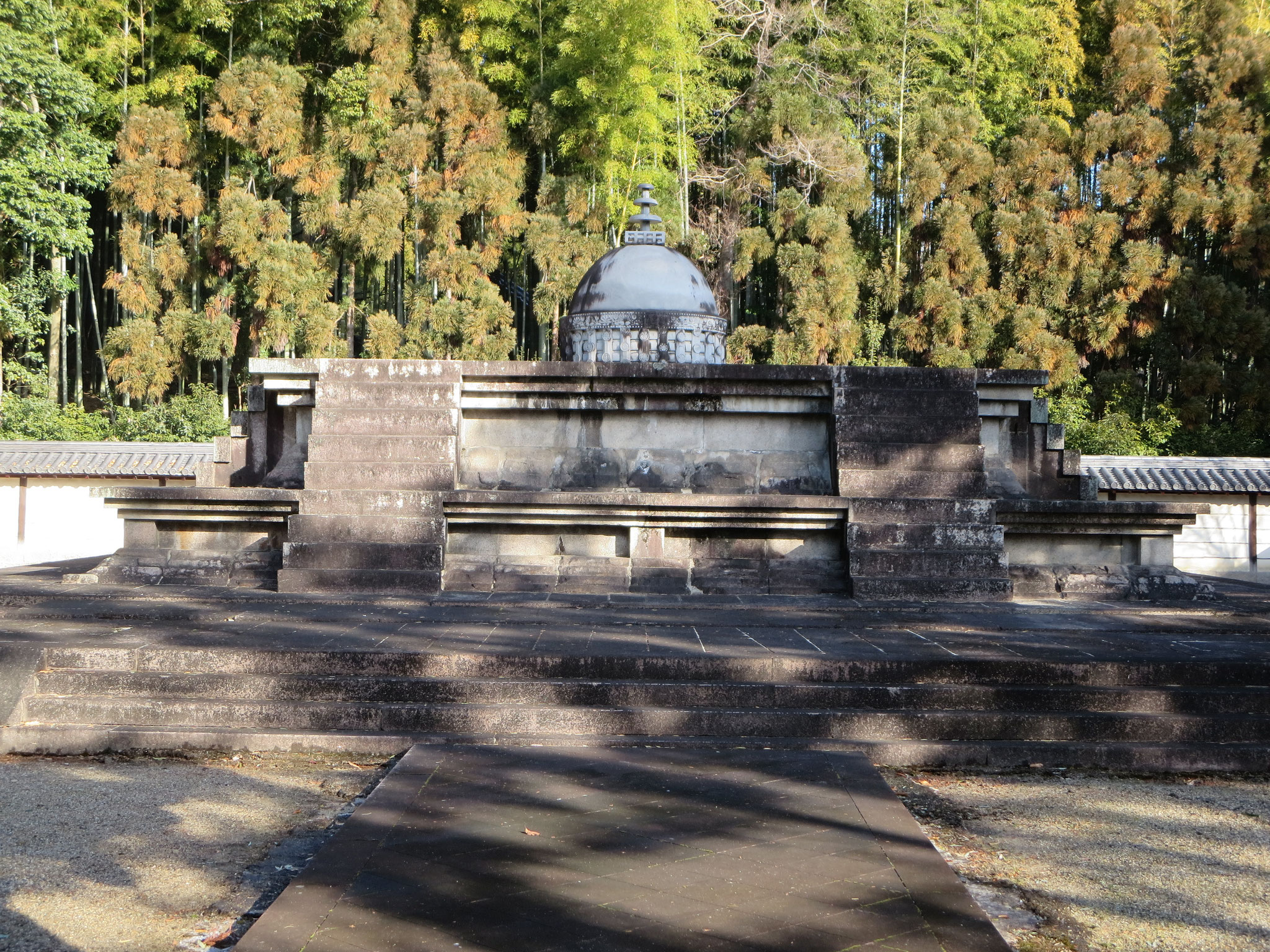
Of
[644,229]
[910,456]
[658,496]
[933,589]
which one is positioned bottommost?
[933,589]

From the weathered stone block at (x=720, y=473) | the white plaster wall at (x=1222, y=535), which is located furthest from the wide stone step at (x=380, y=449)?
the white plaster wall at (x=1222, y=535)

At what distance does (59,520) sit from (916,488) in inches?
483

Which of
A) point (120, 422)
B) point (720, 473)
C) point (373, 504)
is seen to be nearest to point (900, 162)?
point (120, 422)

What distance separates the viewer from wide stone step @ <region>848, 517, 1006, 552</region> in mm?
6469

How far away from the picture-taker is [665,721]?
14.4 feet

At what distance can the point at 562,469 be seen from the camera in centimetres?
712

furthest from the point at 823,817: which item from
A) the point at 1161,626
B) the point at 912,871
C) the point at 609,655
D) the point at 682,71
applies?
the point at 682,71

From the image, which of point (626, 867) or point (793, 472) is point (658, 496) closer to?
point (793, 472)

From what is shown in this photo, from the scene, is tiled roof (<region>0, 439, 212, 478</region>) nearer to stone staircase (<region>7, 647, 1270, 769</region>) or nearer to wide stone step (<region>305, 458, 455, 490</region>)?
wide stone step (<region>305, 458, 455, 490</region>)

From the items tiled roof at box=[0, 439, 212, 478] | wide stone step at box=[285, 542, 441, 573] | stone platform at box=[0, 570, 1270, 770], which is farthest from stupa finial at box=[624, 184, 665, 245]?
tiled roof at box=[0, 439, 212, 478]

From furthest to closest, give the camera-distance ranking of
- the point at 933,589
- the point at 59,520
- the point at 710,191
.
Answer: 1. the point at 710,191
2. the point at 59,520
3. the point at 933,589

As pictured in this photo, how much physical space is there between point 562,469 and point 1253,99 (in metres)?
17.2

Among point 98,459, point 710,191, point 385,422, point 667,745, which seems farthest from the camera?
point 710,191

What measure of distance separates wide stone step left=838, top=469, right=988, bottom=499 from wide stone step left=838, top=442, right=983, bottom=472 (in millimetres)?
51
